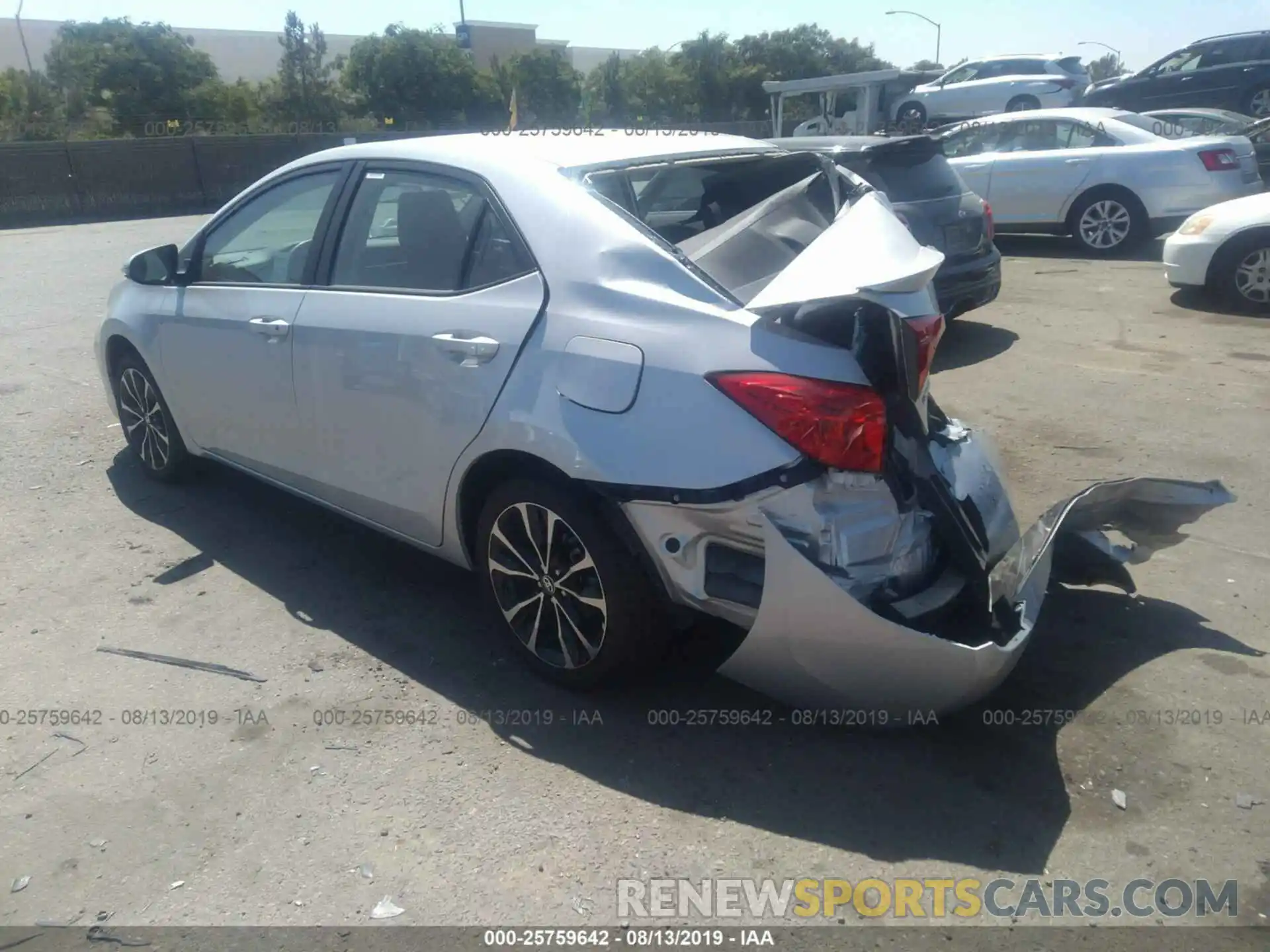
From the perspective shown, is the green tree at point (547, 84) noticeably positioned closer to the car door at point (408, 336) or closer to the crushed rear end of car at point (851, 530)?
the car door at point (408, 336)

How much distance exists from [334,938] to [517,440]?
149cm

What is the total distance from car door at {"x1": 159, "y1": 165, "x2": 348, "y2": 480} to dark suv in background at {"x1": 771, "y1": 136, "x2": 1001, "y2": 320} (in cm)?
376

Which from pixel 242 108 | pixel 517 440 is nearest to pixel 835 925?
pixel 517 440

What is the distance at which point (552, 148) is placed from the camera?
378 cm

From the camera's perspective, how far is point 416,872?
279 centimetres

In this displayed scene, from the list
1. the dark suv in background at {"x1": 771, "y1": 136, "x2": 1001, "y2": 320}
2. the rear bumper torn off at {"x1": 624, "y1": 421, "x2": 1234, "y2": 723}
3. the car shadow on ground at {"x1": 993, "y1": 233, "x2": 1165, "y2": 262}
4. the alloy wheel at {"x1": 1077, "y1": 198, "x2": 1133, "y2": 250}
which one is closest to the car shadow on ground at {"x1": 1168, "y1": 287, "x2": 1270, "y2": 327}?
the car shadow on ground at {"x1": 993, "y1": 233, "x2": 1165, "y2": 262}

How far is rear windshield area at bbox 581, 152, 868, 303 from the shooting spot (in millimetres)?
3383

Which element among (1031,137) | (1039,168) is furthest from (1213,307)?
(1031,137)

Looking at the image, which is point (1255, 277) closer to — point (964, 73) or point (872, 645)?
point (872, 645)

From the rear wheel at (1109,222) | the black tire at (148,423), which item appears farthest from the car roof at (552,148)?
the rear wheel at (1109,222)

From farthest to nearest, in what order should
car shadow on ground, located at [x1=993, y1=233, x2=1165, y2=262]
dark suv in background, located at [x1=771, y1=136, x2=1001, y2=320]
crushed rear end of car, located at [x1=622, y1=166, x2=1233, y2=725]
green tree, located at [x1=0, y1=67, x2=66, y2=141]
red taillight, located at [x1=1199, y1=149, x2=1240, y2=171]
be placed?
green tree, located at [x1=0, y1=67, x2=66, y2=141] → car shadow on ground, located at [x1=993, y1=233, x2=1165, y2=262] → red taillight, located at [x1=1199, y1=149, x2=1240, y2=171] → dark suv in background, located at [x1=771, y1=136, x2=1001, y2=320] → crushed rear end of car, located at [x1=622, y1=166, x2=1233, y2=725]

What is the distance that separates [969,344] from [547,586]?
5829mm

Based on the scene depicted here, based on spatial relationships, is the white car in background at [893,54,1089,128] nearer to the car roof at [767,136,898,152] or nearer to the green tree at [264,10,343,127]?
the car roof at [767,136,898,152]

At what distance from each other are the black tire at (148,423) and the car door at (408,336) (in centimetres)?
143
